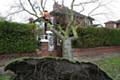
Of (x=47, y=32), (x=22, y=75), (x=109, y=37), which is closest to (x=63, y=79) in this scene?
(x=22, y=75)

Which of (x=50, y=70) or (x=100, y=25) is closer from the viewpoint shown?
(x=50, y=70)

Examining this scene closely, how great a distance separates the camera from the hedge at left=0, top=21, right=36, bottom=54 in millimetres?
13204

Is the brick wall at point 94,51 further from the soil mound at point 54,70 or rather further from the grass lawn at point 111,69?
the soil mound at point 54,70

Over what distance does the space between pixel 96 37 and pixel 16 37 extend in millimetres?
7322

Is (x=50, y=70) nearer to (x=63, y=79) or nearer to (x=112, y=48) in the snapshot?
(x=63, y=79)

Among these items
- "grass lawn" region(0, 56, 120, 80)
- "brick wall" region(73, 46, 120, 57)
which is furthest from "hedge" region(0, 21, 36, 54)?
"brick wall" region(73, 46, 120, 57)

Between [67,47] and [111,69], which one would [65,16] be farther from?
[111,69]

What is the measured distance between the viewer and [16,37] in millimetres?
13992

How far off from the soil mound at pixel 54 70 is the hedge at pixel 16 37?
10.5 meters

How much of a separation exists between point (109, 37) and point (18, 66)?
1920 centimetres

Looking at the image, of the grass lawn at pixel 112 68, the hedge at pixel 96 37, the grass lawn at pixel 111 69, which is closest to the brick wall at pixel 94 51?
the hedge at pixel 96 37

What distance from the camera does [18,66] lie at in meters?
2.76

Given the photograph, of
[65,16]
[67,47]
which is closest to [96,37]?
[65,16]

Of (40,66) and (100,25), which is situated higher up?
(100,25)
